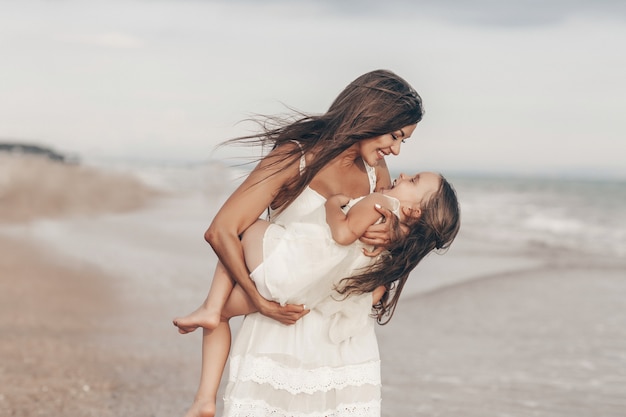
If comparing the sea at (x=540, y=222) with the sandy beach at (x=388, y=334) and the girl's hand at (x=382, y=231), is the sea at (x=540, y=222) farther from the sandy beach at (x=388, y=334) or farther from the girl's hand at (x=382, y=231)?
the girl's hand at (x=382, y=231)

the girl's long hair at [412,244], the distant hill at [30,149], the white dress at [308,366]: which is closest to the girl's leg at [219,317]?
the white dress at [308,366]

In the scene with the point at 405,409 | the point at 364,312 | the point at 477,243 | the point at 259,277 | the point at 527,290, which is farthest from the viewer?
the point at 477,243

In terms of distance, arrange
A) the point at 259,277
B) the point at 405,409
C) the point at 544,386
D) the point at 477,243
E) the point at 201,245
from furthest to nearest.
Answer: the point at 477,243 < the point at 201,245 < the point at 544,386 < the point at 405,409 < the point at 259,277

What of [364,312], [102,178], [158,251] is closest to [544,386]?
[364,312]

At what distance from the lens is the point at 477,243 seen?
58.0ft

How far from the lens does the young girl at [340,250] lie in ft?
11.5

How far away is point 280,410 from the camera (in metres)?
3.69

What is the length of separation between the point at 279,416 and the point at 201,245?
35.1ft

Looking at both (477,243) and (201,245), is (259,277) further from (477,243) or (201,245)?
(477,243)

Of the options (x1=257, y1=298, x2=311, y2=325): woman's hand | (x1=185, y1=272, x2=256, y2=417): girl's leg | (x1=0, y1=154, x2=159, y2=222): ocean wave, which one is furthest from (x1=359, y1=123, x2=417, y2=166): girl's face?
(x1=0, y1=154, x2=159, y2=222): ocean wave

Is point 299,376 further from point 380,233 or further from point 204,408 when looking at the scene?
point 380,233

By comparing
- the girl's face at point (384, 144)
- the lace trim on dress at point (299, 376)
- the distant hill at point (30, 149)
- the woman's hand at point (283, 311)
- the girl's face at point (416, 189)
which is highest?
the girl's face at point (384, 144)

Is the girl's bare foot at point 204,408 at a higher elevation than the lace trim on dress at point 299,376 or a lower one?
lower

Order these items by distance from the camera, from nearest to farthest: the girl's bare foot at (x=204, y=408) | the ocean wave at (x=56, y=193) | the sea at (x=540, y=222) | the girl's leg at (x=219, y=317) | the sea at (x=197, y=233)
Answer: the girl's leg at (x=219, y=317) < the girl's bare foot at (x=204, y=408) < the sea at (x=197, y=233) < the sea at (x=540, y=222) < the ocean wave at (x=56, y=193)
